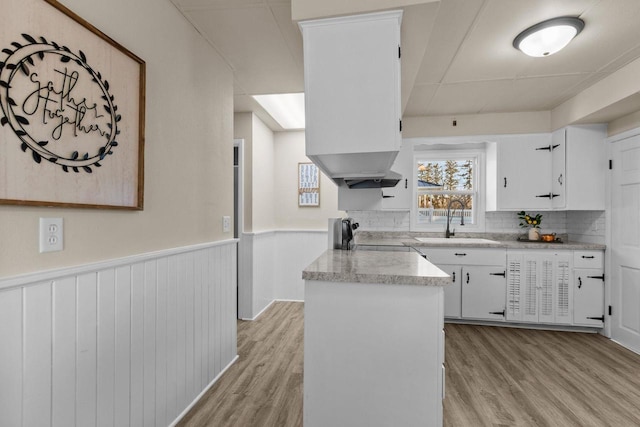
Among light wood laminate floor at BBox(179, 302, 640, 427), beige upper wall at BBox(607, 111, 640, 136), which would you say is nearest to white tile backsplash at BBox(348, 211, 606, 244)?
beige upper wall at BBox(607, 111, 640, 136)

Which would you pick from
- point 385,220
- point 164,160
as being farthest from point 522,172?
point 164,160

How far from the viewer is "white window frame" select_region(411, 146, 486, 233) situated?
13.6ft

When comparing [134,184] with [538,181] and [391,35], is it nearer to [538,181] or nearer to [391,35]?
[391,35]

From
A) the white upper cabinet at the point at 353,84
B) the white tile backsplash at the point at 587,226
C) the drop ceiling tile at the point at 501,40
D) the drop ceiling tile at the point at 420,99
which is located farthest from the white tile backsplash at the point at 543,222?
the white upper cabinet at the point at 353,84

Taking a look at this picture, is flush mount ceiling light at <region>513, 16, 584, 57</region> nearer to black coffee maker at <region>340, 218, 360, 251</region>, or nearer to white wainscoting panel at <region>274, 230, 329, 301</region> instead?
black coffee maker at <region>340, 218, 360, 251</region>

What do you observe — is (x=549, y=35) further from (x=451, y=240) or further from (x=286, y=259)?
(x=286, y=259)

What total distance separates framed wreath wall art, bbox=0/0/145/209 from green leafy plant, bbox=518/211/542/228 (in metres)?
4.08

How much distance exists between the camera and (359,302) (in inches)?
63.2

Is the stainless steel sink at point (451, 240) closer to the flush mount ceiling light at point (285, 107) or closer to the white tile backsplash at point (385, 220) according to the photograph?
the white tile backsplash at point (385, 220)

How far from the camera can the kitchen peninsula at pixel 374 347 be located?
5.03 ft

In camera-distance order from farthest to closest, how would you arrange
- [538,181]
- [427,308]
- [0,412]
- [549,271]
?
[538,181] → [549,271] → [427,308] → [0,412]

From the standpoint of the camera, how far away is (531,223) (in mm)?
3855

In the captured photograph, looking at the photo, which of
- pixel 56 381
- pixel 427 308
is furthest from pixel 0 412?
pixel 427 308

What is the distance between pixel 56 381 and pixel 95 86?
1.16 m
